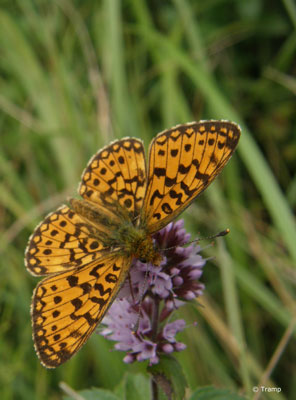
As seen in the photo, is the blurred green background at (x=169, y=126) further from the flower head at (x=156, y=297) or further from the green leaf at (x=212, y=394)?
the flower head at (x=156, y=297)

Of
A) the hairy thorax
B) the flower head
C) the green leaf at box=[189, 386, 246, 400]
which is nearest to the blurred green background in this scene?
the green leaf at box=[189, 386, 246, 400]

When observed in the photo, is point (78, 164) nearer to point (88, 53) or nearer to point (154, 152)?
point (88, 53)

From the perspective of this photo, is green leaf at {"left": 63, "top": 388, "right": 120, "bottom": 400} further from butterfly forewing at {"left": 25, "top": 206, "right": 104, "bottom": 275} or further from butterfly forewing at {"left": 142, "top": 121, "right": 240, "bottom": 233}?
butterfly forewing at {"left": 142, "top": 121, "right": 240, "bottom": 233}

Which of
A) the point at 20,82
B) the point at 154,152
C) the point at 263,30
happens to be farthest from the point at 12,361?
the point at 263,30

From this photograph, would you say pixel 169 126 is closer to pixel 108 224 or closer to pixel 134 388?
pixel 108 224

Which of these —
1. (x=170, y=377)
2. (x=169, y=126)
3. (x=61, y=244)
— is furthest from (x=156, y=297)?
(x=169, y=126)

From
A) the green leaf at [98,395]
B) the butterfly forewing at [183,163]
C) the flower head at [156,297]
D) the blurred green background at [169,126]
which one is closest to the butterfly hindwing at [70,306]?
the flower head at [156,297]

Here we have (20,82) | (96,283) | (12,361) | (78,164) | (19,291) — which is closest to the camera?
(96,283)
